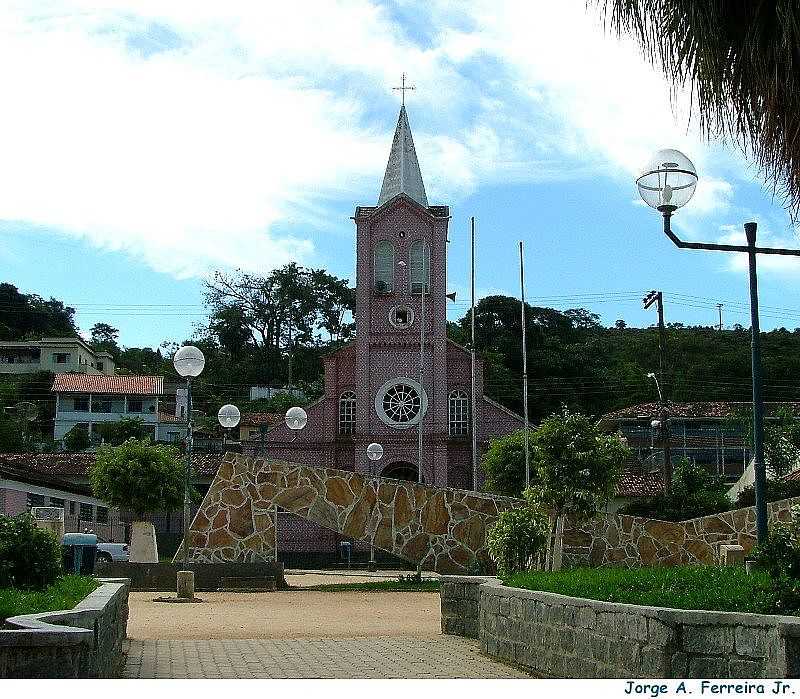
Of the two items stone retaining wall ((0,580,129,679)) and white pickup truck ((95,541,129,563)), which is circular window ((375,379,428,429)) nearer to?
white pickup truck ((95,541,129,563))

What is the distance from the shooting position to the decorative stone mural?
80.5 ft

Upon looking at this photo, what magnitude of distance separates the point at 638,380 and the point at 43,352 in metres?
42.1

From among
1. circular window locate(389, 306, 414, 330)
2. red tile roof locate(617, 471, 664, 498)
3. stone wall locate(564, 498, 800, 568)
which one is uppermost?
circular window locate(389, 306, 414, 330)

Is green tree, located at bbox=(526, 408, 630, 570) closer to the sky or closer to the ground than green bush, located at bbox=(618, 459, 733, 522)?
closer to the sky

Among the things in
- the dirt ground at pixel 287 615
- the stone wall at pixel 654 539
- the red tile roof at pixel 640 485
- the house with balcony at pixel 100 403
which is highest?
the house with balcony at pixel 100 403

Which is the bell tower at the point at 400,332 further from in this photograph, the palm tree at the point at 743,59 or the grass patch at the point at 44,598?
the palm tree at the point at 743,59

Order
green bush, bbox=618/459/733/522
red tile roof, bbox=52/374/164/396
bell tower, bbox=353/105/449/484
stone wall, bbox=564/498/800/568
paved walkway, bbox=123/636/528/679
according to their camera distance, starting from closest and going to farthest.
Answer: paved walkway, bbox=123/636/528/679, stone wall, bbox=564/498/800/568, green bush, bbox=618/459/733/522, bell tower, bbox=353/105/449/484, red tile roof, bbox=52/374/164/396

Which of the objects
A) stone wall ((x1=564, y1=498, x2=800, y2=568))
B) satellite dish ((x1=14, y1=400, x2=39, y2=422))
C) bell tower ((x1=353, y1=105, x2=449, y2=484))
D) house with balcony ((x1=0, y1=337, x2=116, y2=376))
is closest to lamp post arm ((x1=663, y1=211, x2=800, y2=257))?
stone wall ((x1=564, y1=498, x2=800, y2=568))

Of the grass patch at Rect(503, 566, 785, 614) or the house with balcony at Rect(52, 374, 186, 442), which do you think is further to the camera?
the house with balcony at Rect(52, 374, 186, 442)

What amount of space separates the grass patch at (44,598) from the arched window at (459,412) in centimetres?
3343

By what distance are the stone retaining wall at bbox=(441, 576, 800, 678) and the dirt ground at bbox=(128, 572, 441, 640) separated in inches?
141

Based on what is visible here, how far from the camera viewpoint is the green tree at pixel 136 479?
25.0 meters

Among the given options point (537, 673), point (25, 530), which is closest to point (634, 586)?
point (537, 673)

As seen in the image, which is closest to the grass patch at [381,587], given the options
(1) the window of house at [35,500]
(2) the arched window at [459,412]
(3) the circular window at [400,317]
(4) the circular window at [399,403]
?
(1) the window of house at [35,500]
